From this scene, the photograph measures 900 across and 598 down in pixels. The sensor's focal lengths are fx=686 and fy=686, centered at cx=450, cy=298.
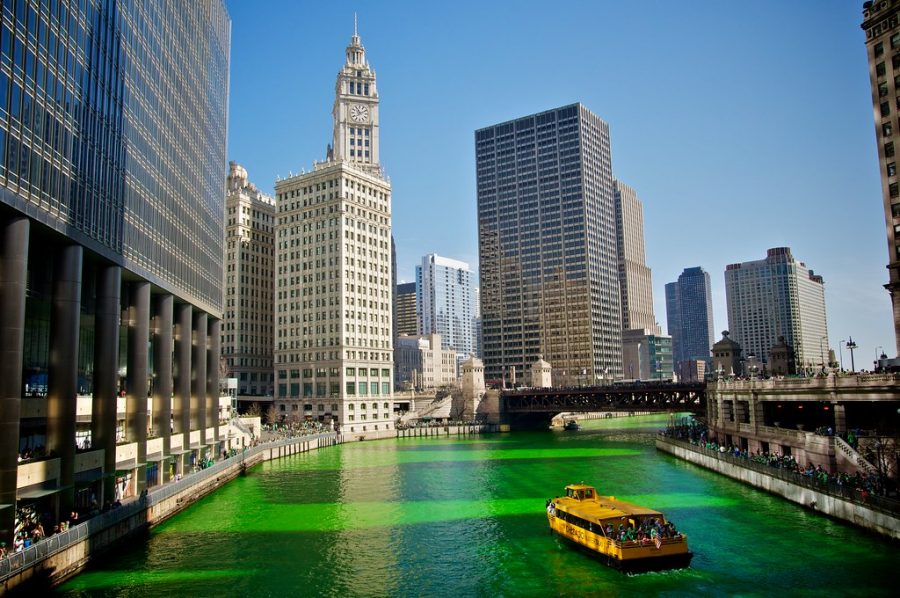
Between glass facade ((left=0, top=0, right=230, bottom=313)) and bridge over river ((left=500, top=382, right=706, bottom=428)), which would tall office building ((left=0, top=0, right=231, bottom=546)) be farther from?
bridge over river ((left=500, top=382, right=706, bottom=428))

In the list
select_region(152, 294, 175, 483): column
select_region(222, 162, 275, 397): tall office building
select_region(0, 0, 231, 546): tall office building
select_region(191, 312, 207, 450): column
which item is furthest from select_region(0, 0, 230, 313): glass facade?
select_region(222, 162, 275, 397): tall office building

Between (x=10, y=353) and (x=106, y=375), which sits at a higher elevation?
(x=10, y=353)

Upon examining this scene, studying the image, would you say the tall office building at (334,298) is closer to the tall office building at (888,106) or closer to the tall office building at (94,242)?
the tall office building at (94,242)

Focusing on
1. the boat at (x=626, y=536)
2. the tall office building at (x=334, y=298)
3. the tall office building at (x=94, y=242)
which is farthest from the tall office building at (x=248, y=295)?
the boat at (x=626, y=536)

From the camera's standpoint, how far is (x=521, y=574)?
41625 millimetres

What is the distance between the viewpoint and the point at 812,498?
55844 millimetres

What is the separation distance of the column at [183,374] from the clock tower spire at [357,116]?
350 feet

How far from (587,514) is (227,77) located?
9679cm

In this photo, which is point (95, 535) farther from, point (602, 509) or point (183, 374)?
point (183, 374)

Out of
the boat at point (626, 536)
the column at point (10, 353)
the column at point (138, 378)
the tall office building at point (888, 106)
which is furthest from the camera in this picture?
the tall office building at point (888, 106)

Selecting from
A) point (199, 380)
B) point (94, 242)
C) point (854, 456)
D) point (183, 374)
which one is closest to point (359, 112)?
point (199, 380)

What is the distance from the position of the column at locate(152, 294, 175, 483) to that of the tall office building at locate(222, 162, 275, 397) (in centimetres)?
10355

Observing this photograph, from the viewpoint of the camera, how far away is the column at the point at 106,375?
53562mm

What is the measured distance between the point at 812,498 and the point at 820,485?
1.74m
